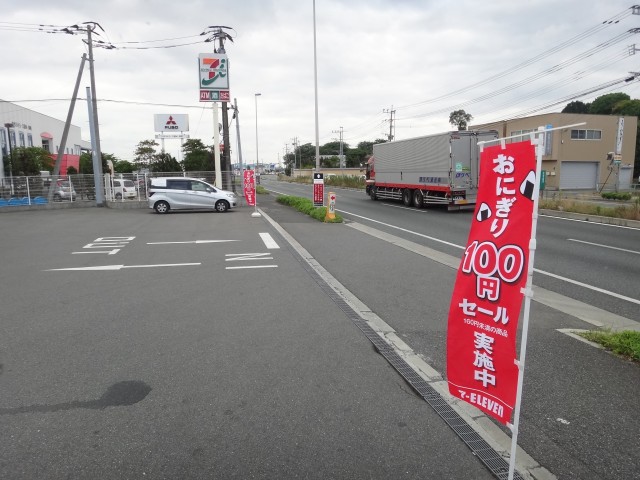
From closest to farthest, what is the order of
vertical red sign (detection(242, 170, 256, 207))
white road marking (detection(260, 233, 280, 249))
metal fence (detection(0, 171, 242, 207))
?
white road marking (detection(260, 233, 280, 249)) < vertical red sign (detection(242, 170, 256, 207)) < metal fence (detection(0, 171, 242, 207))

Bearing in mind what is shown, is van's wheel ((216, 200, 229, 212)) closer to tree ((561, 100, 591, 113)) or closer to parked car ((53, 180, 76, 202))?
parked car ((53, 180, 76, 202))

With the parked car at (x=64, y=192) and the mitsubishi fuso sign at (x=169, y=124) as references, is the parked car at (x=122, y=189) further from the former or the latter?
the mitsubishi fuso sign at (x=169, y=124)

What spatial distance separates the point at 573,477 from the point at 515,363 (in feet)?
2.51

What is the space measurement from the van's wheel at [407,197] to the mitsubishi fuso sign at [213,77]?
37.9 ft

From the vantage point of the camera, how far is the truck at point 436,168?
64.2ft

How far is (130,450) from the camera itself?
9.53 feet

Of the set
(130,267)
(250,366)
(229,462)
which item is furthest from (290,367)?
(130,267)

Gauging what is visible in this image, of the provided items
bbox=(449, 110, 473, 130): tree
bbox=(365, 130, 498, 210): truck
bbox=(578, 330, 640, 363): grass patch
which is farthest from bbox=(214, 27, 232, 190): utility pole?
bbox=(449, 110, 473, 130): tree

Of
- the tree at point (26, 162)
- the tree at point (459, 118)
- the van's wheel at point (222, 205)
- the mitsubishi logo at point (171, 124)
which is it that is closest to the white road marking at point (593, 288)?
the van's wheel at point (222, 205)

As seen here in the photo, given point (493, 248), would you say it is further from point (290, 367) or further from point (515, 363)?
point (290, 367)

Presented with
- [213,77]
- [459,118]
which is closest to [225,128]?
[213,77]

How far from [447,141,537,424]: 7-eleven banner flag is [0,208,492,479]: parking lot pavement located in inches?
19.5

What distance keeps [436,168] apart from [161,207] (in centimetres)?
1290

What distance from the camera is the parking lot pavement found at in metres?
2.80
